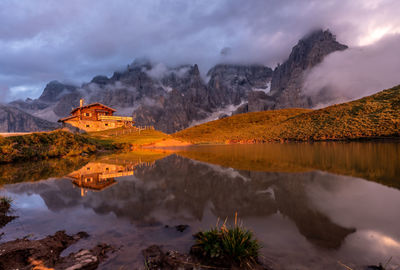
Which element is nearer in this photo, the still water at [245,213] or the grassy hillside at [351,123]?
the still water at [245,213]

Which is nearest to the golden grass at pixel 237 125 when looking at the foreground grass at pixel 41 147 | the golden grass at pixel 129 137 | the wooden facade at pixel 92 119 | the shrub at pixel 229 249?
the golden grass at pixel 129 137

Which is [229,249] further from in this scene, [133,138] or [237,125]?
[237,125]

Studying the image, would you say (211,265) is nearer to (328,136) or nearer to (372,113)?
(328,136)

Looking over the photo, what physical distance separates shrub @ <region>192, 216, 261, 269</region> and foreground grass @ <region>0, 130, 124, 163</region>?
26.1 metres

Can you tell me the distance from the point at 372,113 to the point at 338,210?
52.6 metres

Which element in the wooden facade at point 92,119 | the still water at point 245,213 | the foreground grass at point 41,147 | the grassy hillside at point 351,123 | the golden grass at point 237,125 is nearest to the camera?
the still water at point 245,213

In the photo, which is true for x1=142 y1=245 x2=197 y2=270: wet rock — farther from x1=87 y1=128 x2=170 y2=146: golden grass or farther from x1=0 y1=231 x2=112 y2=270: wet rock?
x1=87 y1=128 x2=170 y2=146: golden grass

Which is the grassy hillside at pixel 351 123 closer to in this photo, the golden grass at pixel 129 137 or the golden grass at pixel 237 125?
the golden grass at pixel 237 125

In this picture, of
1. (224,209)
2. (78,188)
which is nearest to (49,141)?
(78,188)

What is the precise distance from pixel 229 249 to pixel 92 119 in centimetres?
7052

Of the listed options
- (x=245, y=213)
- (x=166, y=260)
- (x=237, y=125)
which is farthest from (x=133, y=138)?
(x=166, y=260)

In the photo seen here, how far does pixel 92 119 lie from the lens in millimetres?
63594

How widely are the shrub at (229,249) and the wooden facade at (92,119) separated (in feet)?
223

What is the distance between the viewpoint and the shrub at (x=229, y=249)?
353cm
